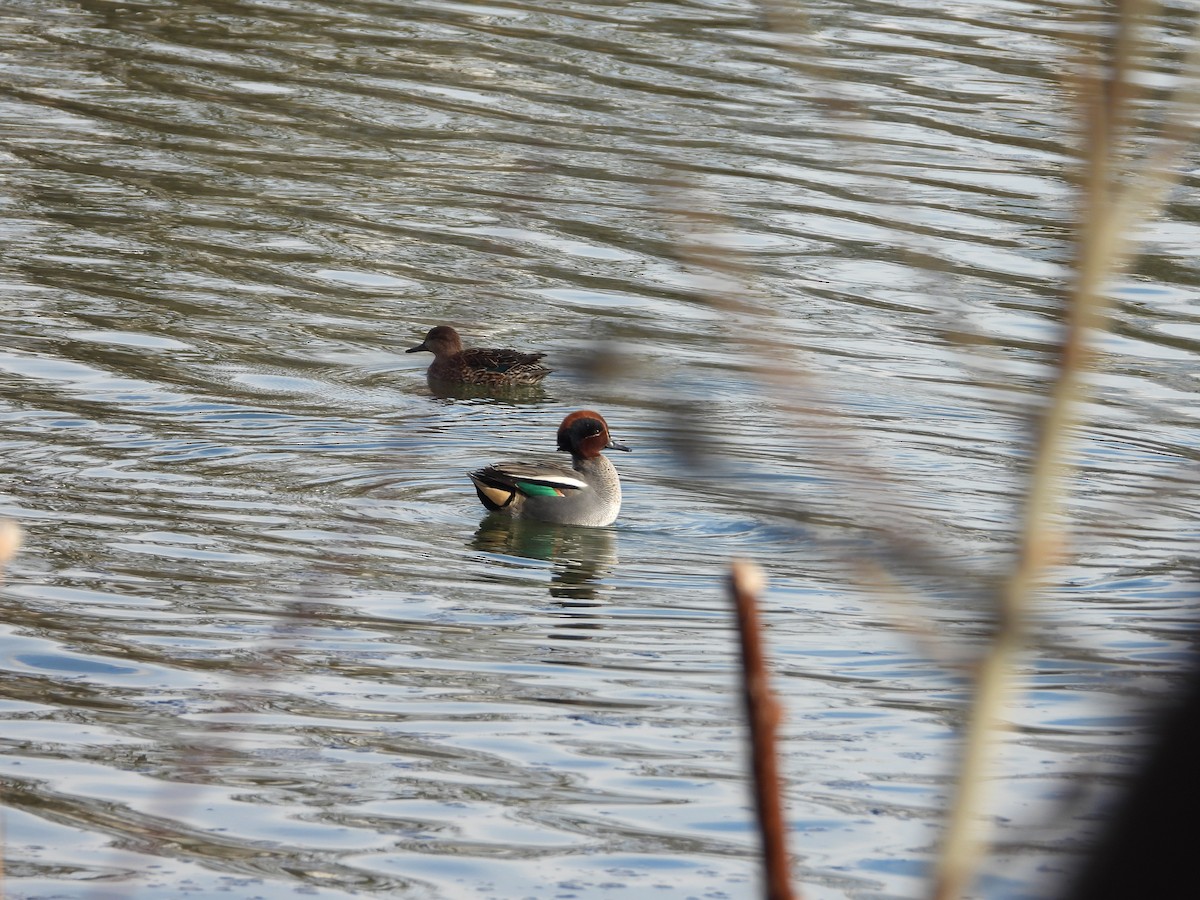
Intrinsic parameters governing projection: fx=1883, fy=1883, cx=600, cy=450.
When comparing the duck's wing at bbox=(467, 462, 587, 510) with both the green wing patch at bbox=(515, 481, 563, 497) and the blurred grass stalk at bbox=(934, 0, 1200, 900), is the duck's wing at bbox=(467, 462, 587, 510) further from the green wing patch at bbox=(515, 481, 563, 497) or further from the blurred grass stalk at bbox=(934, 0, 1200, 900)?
the blurred grass stalk at bbox=(934, 0, 1200, 900)

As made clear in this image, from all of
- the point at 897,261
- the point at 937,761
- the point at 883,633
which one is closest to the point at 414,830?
the point at 937,761

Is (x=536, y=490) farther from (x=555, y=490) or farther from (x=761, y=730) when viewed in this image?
(x=761, y=730)

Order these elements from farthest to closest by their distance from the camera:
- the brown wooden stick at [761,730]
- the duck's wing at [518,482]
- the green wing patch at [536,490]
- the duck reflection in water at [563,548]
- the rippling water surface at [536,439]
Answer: the green wing patch at [536,490]
the duck's wing at [518,482]
the duck reflection in water at [563,548]
the rippling water surface at [536,439]
the brown wooden stick at [761,730]

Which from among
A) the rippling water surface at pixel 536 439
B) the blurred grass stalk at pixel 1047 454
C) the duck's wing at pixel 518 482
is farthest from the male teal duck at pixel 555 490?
the blurred grass stalk at pixel 1047 454

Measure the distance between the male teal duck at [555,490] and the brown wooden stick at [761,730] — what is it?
9.26 m

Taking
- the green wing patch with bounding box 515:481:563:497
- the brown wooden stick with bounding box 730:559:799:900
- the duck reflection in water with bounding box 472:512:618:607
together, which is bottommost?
the duck reflection in water with bounding box 472:512:618:607

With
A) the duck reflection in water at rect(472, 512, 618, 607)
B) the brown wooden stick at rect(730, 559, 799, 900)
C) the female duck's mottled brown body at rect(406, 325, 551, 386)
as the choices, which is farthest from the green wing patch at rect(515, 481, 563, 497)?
the brown wooden stick at rect(730, 559, 799, 900)

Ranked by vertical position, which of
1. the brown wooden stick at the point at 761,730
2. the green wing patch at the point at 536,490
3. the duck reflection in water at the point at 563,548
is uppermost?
the brown wooden stick at the point at 761,730

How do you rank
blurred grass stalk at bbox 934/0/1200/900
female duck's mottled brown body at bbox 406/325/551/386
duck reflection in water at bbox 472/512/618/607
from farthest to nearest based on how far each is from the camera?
female duck's mottled brown body at bbox 406/325/551/386 < duck reflection in water at bbox 472/512/618/607 < blurred grass stalk at bbox 934/0/1200/900

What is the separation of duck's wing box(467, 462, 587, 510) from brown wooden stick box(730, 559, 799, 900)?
9.26m

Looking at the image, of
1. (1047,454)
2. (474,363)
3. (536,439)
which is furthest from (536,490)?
(1047,454)

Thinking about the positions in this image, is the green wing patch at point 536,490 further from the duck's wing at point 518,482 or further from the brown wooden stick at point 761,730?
the brown wooden stick at point 761,730

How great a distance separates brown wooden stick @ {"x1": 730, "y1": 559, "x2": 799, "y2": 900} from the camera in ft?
4.58

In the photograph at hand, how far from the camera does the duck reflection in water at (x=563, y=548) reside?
376 inches
